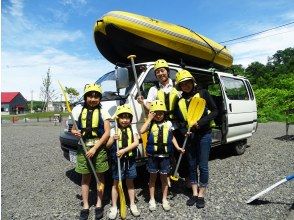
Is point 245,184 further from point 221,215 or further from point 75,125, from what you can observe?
point 75,125

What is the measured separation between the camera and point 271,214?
14.5 ft

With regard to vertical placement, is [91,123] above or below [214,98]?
below

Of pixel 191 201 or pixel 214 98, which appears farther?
pixel 214 98

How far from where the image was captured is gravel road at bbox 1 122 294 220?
4586 millimetres

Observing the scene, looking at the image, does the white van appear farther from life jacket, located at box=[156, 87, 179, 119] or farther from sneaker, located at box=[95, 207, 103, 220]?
sneaker, located at box=[95, 207, 103, 220]

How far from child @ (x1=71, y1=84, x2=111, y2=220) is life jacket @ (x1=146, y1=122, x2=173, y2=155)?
66 cm

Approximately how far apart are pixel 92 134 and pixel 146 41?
2503 mm

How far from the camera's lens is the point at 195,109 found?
4.70m

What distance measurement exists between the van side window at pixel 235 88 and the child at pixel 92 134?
13.8 ft

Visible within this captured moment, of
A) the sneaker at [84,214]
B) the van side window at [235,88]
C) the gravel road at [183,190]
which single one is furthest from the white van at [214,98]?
the sneaker at [84,214]

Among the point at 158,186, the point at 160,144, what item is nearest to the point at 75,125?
the point at 160,144

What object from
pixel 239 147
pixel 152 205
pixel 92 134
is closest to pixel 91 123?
pixel 92 134

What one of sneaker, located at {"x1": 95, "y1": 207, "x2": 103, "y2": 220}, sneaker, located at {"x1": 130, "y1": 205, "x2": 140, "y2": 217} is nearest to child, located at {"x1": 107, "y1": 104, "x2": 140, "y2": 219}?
sneaker, located at {"x1": 130, "y1": 205, "x2": 140, "y2": 217}

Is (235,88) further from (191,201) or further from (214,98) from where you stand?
(191,201)
